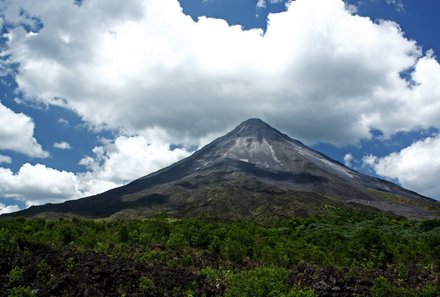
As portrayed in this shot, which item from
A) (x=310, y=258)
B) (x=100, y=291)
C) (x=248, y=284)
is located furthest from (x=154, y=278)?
(x=310, y=258)

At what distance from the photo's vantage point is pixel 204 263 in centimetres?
1811

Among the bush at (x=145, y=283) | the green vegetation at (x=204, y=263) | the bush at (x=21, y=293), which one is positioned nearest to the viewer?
the bush at (x=21, y=293)

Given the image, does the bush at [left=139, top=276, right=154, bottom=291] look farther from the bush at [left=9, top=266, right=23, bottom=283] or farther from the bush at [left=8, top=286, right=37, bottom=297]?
the bush at [left=9, top=266, right=23, bottom=283]

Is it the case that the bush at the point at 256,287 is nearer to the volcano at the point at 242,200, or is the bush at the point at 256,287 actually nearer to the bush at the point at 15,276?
the bush at the point at 15,276

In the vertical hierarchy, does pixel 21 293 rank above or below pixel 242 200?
below

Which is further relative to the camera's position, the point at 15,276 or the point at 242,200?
the point at 242,200

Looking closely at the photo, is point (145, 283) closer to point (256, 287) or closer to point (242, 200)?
point (256, 287)

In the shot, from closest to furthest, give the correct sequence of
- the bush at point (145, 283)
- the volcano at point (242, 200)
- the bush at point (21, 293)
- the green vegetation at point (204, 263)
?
the bush at point (21, 293) < the green vegetation at point (204, 263) < the bush at point (145, 283) < the volcano at point (242, 200)

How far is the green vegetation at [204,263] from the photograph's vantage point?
12.5m

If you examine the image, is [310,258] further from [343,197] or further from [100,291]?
[343,197]

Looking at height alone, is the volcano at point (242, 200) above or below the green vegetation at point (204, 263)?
above

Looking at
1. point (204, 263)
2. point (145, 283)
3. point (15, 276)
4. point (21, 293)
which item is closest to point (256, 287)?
point (145, 283)

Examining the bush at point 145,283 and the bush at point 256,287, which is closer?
the bush at point 256,287

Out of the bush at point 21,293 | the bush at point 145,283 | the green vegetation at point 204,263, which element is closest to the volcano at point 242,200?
the green vegetation at point 204,263
